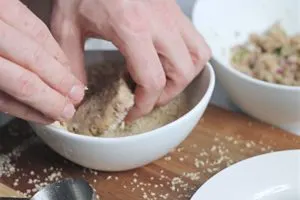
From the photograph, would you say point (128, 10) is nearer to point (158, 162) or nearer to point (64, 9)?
point (64, 9)

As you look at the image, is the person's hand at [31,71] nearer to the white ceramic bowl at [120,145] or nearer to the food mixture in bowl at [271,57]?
the white ceramic bowl at [120,145]

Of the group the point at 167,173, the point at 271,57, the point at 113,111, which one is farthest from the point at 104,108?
the point at 271,57

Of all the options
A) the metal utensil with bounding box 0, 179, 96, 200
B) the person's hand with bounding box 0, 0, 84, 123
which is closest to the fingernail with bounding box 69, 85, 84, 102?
the person's hand with bounding box 0, 0, 84, 123

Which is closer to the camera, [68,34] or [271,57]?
[68,34]

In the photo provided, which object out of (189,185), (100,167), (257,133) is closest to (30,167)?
(100,167)

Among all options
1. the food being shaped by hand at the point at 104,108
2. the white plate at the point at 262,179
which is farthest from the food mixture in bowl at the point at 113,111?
the white plate at the point at 262,179

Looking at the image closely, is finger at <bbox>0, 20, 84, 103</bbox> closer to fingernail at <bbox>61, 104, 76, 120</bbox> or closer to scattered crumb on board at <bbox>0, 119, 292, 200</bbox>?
fingernail at <bbox>61, 104, 76, 120</bbox>

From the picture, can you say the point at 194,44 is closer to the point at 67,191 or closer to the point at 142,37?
the point at 142,37

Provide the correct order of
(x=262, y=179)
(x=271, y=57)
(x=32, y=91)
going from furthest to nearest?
(x=271, y=57) → (x=262, y=179) → (x=32, y=91)
